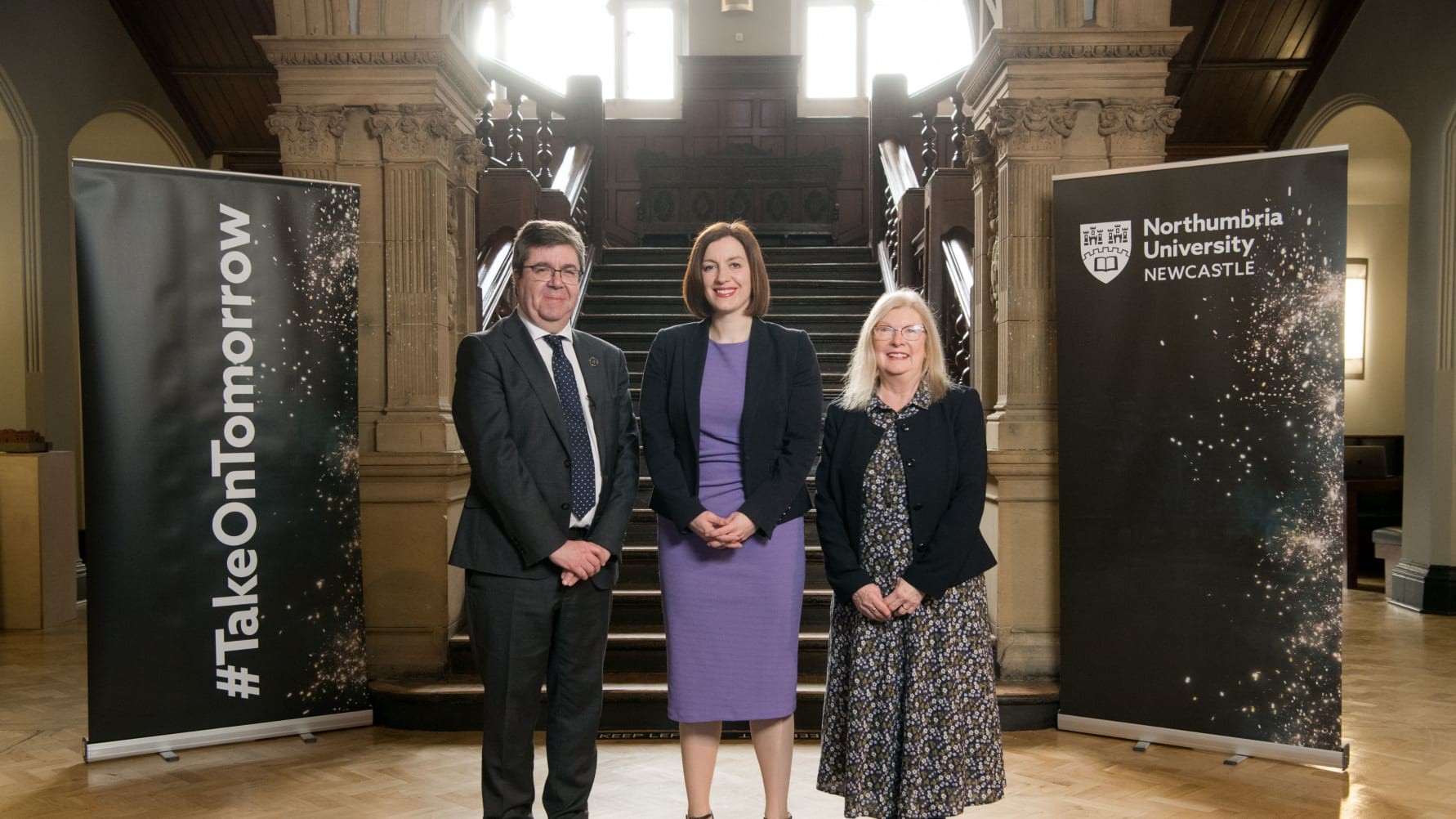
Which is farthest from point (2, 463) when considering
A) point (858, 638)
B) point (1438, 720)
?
point (1438, 720)

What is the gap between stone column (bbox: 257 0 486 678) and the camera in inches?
182

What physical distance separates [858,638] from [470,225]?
118 inches

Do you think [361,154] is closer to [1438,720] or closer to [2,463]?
[2,463]

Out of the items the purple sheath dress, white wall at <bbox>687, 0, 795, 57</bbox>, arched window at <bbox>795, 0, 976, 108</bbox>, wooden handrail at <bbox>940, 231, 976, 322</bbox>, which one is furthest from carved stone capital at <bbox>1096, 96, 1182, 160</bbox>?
arched window at <bbox>795, 0, 976, 108</bbox>

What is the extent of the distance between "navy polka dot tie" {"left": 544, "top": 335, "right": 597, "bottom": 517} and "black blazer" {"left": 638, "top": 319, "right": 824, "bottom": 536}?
151mm

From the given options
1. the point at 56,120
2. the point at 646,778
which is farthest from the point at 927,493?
the point at 56,120

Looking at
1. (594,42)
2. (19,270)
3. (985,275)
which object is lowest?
(985,275)

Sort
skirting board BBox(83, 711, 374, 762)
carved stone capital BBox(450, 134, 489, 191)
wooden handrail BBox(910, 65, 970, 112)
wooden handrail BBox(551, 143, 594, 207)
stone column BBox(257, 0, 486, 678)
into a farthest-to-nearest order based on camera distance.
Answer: wooden handrail BBox(551, 143, 594, 207), wooden handrail BBox(910, 65, 970, 112), carved stone capital BBox(450, 134, 489, 191), stone column BBox(257, 0, 486, 678), skirting board BBox(83, 711, 374, 762)

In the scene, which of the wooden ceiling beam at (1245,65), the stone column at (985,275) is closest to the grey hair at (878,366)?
the stone column at (985,275)

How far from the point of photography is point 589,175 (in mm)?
9758

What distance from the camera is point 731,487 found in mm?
2918

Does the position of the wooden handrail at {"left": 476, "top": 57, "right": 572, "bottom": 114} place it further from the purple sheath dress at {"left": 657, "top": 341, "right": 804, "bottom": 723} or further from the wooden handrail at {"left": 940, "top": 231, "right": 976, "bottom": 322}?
the purple sheath dress at {"left": 657, "top": 341, "right": 804, "bottom": 723}

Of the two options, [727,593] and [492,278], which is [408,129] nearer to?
[492,278]

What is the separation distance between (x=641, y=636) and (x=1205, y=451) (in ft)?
7.33
